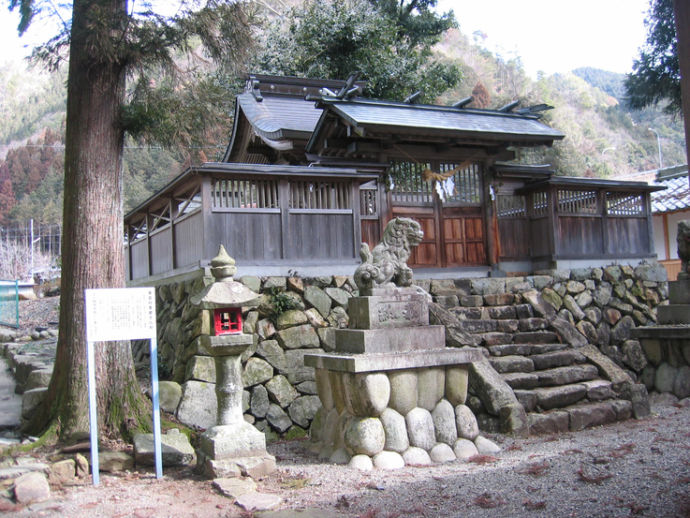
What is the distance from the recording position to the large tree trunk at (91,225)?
7078 mm

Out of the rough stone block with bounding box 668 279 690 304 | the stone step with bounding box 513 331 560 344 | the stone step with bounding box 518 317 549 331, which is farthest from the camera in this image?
the stone step with bounding box 518 317 549 331

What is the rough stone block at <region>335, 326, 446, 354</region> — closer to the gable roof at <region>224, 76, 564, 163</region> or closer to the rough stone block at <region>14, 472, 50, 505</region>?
the rough stone block at <region>14, 472, 50, 505</region>

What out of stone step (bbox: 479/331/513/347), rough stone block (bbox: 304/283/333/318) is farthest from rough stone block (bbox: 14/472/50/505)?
stone step (bbox: 479/331/513/347)

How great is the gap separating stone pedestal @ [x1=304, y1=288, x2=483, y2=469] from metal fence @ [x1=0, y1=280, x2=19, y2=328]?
15.0 metres

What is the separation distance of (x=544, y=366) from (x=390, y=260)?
3783 millimetres

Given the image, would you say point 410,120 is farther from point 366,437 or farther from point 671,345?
point 366,437

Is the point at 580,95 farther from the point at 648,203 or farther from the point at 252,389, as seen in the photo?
the point at 252,389

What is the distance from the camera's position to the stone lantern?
623 cm

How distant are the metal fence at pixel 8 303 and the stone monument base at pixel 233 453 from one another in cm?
1486

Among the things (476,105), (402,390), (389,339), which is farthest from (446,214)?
(476,105)

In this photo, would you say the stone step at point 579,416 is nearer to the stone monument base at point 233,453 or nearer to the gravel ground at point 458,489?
the gravel ground at point 458,489

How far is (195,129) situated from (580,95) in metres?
72.9

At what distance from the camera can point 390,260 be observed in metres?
7.62

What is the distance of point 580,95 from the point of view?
7150cm
